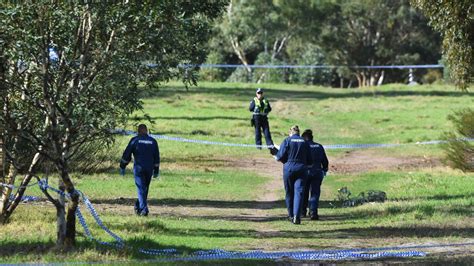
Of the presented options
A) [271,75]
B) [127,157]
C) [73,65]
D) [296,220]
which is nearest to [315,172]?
[296,220]

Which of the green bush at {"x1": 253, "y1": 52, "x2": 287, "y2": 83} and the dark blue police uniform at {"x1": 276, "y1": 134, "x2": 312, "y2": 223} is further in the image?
the green bush at {"x1": 253, "y1": 52, "x2": 287, "y2": 83}

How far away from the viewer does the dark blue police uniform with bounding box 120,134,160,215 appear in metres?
16.4

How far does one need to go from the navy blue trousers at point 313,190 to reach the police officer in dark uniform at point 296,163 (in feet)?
1.89

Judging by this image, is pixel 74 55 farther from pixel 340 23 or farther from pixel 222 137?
pixel 340 23

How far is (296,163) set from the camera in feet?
54.5

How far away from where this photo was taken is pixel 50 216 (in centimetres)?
1570

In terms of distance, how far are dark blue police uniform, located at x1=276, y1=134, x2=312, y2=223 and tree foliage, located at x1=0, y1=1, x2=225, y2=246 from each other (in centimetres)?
389

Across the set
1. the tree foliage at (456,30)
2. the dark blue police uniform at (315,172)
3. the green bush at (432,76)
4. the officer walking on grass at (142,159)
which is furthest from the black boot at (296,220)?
the green bush at (432,76)

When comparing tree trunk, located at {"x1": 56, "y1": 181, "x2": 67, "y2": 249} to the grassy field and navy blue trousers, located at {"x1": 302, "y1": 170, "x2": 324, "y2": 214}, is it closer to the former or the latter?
the grassy field

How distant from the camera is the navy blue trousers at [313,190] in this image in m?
17.3

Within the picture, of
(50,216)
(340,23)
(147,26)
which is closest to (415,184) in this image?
(50,216)

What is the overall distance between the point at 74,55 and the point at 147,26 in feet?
3.51

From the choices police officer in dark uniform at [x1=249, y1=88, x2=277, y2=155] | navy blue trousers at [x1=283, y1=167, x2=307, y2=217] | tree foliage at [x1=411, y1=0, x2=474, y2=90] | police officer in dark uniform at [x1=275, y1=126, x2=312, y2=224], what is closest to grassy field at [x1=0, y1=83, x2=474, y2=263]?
navy blue trousers at [x1=283, y1=167, x2=307, y2=217]

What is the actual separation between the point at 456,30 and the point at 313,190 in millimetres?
5077
